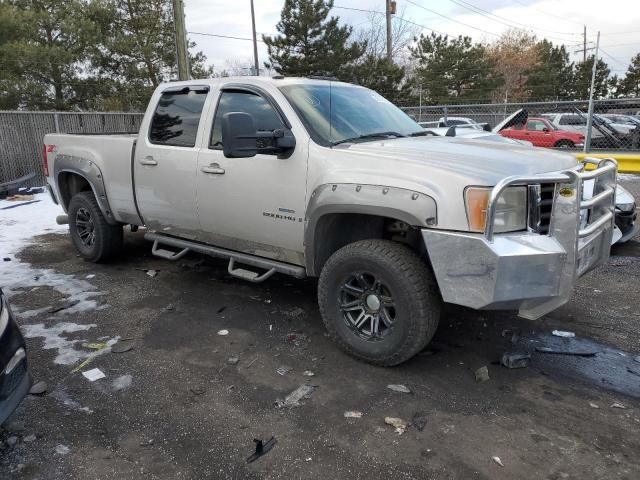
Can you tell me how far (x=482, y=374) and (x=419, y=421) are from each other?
724 mm

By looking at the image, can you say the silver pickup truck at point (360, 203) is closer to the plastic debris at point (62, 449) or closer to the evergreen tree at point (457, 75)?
the plastic debris at point (62, 449)

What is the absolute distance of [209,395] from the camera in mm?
3277

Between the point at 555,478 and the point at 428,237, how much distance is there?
1.40 meters

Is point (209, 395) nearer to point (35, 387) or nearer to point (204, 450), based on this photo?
point (204, 450)

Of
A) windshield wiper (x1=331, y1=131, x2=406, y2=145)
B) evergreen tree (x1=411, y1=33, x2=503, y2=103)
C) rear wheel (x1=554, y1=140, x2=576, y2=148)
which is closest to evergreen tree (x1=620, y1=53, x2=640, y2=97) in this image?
evergreen tree (x1=411, y1=33, x2=503, y2=103)

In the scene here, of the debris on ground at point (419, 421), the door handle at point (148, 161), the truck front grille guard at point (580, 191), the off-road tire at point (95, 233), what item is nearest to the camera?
the truck front grille guard at point (580, 191)

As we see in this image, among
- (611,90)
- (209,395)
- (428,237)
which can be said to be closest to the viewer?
(428,237)

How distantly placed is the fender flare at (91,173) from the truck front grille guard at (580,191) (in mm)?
4257

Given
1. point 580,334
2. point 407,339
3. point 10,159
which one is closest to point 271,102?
point 407,339

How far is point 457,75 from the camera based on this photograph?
40500 millimetres

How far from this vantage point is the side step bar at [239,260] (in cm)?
404

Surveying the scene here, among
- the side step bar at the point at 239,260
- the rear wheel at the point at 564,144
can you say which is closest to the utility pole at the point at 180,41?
the side step bar at the point at 239,260

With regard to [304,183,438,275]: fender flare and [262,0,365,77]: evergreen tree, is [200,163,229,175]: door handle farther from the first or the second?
[262,0,365,77]: evergreen tree

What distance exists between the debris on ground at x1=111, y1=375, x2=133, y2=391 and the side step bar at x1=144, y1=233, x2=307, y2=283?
46.4 inches
